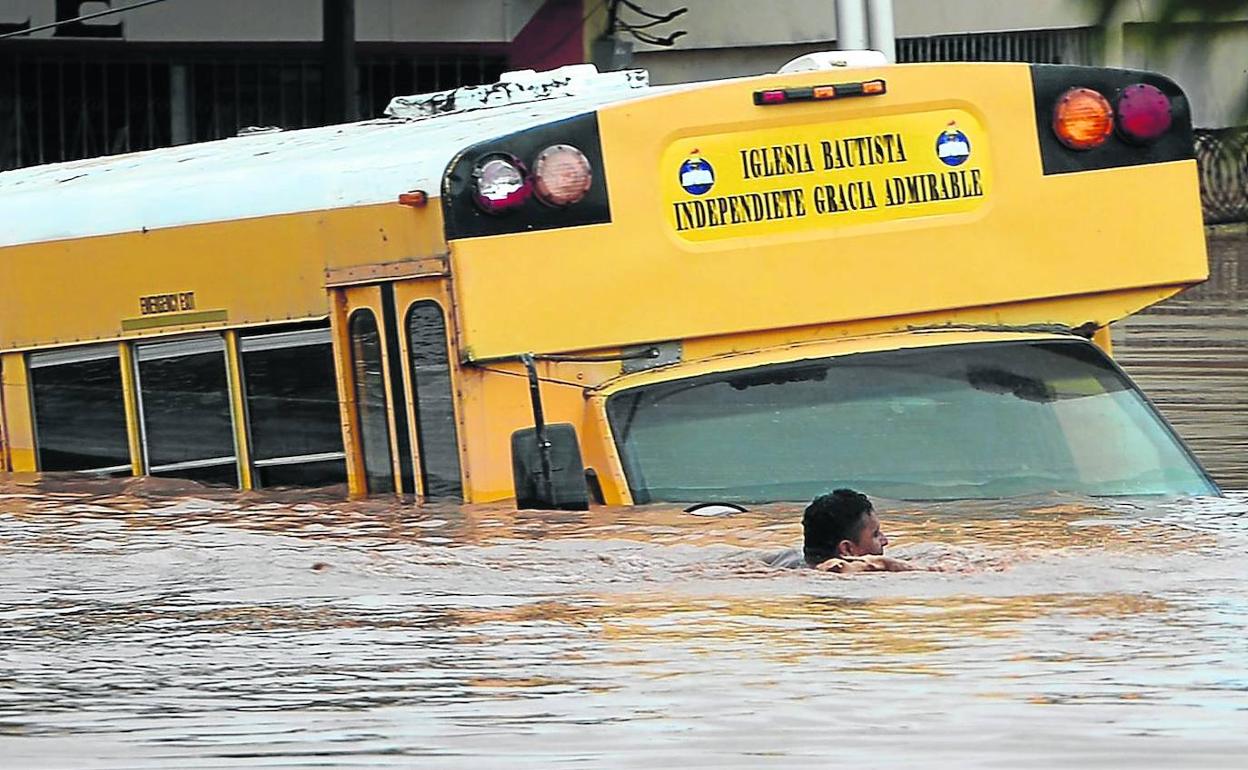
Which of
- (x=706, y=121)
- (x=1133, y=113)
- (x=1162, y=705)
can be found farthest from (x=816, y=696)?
(x=1133, y=113)

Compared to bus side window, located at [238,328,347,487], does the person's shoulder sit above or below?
below

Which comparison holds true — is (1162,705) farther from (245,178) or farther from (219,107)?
(219,107)

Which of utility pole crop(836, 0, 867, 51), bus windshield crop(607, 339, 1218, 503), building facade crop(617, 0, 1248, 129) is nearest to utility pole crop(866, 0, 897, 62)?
utility pole crop(836, 0, 867, 51)

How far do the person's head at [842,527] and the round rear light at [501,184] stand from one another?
1.41 m

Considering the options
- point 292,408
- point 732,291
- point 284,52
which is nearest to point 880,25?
point 292,408

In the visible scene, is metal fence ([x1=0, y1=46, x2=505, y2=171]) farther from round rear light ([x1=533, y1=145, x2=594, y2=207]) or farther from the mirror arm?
the mirror arm

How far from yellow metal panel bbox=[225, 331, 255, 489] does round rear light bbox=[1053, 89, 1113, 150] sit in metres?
3.03

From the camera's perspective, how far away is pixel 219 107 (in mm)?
24781

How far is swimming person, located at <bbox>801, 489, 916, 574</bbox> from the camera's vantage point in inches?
282

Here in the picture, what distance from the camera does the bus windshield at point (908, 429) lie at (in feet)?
25.6

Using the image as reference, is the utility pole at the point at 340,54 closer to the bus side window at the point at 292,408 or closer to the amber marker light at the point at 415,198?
the bus side window at the point at 292,408

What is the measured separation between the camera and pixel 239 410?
890 centimetres

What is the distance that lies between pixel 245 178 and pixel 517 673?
11.6ft

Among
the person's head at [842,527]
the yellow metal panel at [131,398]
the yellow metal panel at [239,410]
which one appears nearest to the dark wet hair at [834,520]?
the person's head at [842,527]
